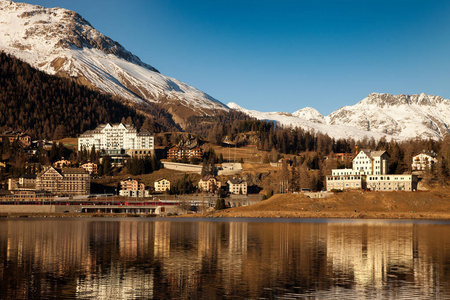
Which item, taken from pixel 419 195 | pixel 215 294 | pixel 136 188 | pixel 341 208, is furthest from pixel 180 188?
pixel 215 294

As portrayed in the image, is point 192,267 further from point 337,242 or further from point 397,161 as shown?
point 397,161

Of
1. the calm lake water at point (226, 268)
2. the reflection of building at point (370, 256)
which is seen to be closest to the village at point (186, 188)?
the reflection of building at point (370, 256)

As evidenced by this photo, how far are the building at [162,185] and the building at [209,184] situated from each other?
40.4 feet

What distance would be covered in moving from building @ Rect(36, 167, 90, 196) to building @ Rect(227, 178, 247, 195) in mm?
54385

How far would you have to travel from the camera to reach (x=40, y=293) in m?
35.4

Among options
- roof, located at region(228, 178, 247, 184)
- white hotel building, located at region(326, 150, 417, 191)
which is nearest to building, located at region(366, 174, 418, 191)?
white hotel building, located at region(326, 150, 417, 191)

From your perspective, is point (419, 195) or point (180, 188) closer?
point (419, 195)

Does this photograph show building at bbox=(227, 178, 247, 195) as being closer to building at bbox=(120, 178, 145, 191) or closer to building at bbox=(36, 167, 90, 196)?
building at bbox=(120, 178, 145, 191)

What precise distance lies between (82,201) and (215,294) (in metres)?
142

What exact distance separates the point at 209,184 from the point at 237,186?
10646 millimetres

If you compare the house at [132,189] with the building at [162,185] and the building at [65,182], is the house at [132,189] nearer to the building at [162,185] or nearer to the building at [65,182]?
the building at [162,185]

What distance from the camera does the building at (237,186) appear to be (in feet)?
625

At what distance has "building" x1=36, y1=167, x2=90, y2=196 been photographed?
19400cm

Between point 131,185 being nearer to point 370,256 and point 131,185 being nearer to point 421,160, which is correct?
point 421,160
